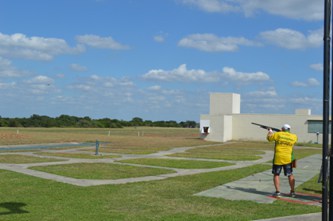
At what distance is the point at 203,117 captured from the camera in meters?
48.9

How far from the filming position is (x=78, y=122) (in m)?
109

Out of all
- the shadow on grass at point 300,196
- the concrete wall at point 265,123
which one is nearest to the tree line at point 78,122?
the concrete wall at point 265,123

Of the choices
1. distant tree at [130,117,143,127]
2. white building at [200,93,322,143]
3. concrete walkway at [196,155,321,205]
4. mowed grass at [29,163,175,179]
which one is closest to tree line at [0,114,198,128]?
distant tree at [130,117,143,127]

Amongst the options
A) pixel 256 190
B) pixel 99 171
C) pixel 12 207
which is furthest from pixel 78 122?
pixel 12 207

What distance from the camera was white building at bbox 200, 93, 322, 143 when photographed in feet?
153

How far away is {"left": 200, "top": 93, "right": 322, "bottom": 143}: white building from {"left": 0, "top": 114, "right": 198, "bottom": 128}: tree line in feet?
181

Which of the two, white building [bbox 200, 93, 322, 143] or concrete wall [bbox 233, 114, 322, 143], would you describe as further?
concrete wall [bbox 233, 114, 322, 143]

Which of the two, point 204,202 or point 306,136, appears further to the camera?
point 306,136

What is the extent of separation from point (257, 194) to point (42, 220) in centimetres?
586

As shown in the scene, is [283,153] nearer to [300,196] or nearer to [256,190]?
[300,196]

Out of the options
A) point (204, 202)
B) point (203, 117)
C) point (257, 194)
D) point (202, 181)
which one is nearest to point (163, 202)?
point (204, 202)

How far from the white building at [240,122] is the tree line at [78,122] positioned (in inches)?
2169

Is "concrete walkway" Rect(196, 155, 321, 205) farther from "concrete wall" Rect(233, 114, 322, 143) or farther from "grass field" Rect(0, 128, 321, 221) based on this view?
"concrete wall" Rect(233, 114, 322, 143)

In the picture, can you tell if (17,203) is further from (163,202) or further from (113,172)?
(113,172)
